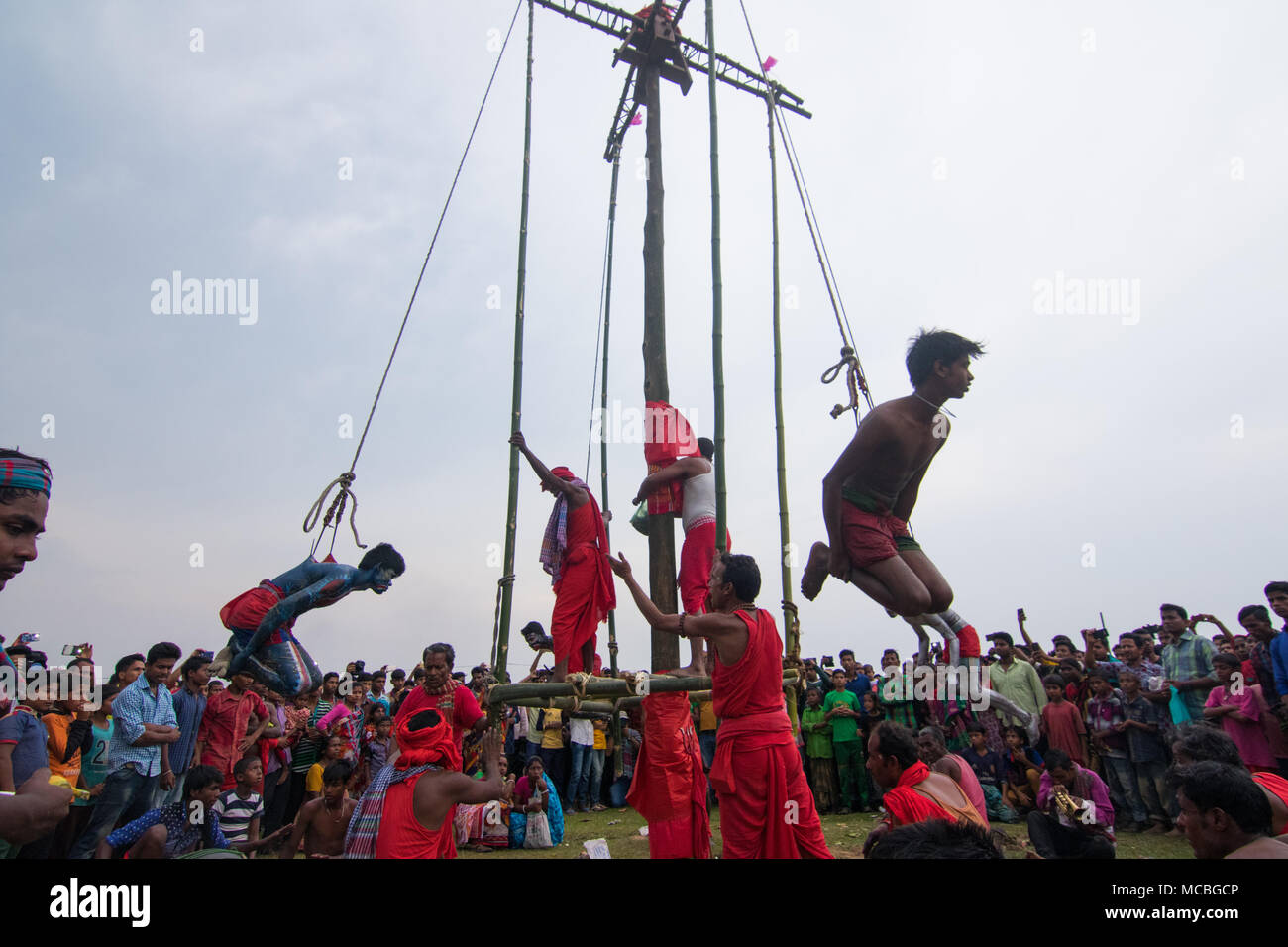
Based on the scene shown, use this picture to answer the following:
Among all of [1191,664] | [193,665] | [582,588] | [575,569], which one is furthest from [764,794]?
[1191,664]

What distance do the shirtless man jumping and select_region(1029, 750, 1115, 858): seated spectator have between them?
365cm

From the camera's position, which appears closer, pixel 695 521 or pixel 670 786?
pixel 670 786

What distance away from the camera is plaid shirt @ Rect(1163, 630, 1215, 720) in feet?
28.7

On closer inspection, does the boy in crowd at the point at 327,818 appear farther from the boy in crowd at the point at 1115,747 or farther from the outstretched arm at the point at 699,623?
the boy in crowd at the point at 1115,747

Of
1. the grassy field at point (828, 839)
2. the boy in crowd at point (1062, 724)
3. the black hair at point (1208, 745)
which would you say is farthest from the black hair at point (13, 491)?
the boy in crowd at point (1062, 724)

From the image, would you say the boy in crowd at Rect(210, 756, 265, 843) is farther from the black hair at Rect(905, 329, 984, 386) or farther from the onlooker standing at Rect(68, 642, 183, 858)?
the black hair at Rect(905, 329, 984, 386)

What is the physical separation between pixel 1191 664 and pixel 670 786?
6.98 meters

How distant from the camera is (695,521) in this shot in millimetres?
6293

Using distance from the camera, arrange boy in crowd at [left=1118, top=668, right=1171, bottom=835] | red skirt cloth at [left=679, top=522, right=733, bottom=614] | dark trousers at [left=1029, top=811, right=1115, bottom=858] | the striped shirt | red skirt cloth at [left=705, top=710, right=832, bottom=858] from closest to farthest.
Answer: red skirt cloth at [left=705, top=710, right=832, bottom=858] < red skirt cloth at [left=679, top=522, right=733, bottom=614] < dark trousers at [left=1029, top=811, right=1115, bottom=858] < the striped shirt < boy in crowd at [left=1118, top=668, right=1171, bottom=835]

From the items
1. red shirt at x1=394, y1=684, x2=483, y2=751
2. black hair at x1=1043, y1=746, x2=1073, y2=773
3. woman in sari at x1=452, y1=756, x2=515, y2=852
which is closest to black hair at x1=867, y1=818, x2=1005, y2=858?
red shirt at x1=394, y1=684, x2=483, y2=751

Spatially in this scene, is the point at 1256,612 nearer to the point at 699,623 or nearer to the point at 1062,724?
the point at 1062,724

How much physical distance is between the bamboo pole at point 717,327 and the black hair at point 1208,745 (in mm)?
3027

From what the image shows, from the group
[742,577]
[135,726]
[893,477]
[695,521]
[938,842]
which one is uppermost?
[893,477]

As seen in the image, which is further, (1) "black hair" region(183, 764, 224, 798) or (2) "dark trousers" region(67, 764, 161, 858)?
(2) "dark trousers" region(67, 764, 161, 858)
